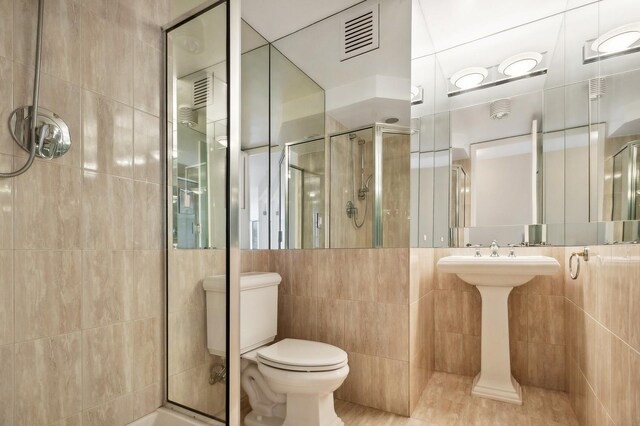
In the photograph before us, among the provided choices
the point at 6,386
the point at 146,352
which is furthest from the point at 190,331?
the point at 6,386

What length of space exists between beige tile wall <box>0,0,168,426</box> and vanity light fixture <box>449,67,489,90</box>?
85.2 inches

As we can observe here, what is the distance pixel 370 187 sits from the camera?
2174mm

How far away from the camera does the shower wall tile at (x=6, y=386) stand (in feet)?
3.38

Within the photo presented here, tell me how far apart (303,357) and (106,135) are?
1.40 metres

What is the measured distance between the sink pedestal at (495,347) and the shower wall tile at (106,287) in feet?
7.12

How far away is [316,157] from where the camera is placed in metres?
2.39

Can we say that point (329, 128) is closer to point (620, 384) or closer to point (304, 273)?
point (304, 273)

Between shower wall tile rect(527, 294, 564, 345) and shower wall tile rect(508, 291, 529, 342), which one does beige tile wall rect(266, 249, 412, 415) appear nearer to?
shower wall tile rect(508, 291, 529, 342)

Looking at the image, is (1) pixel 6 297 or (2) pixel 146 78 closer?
(1) pixel 6 297

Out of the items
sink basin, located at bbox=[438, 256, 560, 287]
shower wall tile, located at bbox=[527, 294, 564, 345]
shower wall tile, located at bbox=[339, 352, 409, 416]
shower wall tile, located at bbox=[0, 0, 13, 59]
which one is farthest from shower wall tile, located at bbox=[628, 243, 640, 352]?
shower wall tile, located at bbox=[0, 0, 13, 59]

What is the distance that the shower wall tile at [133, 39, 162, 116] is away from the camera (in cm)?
145

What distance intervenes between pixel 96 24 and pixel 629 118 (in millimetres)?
2018

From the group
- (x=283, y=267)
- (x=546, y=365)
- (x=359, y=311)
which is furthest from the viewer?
(x=283, y=267)

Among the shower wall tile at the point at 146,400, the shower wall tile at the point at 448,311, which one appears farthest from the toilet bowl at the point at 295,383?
the shower wall tile at the point at 448,311
